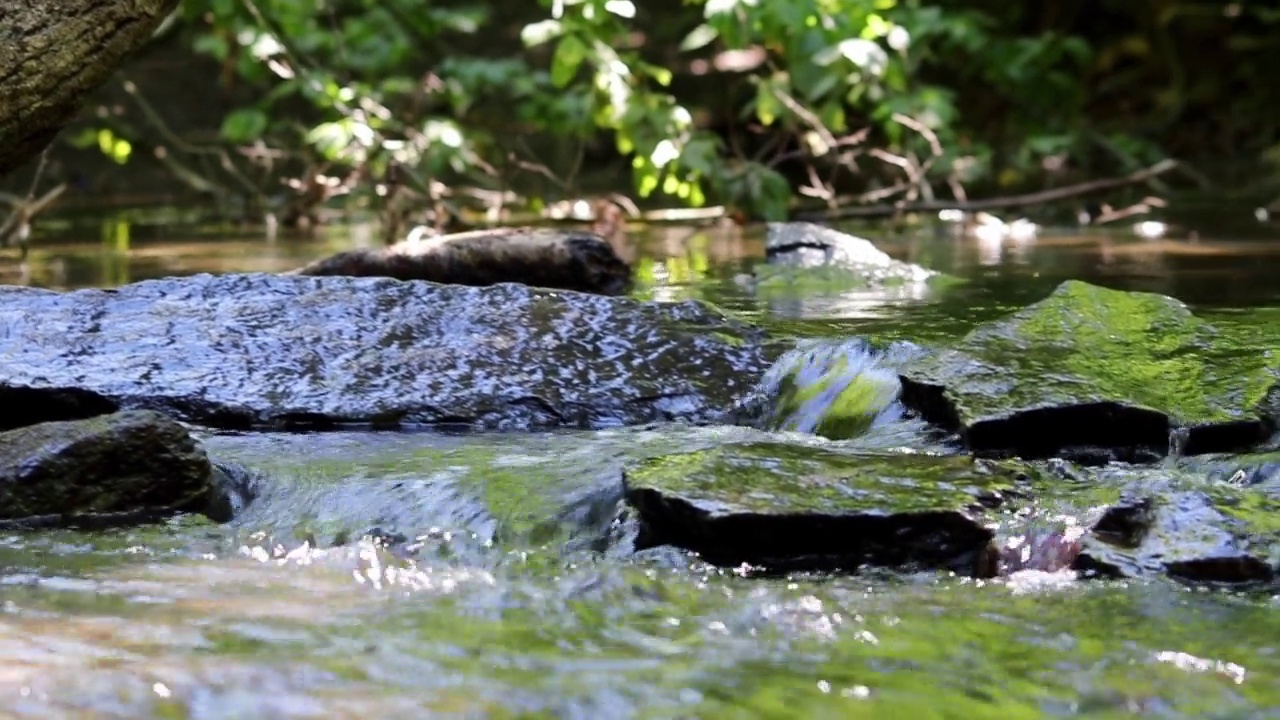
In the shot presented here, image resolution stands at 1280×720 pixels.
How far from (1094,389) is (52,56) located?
8.83 ft

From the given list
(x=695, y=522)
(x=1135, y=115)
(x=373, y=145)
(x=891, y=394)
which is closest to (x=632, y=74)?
(x=373, y=145)

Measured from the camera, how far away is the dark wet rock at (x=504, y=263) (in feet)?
18.0

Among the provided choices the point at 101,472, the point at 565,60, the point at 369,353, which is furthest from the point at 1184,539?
the point at 565,60

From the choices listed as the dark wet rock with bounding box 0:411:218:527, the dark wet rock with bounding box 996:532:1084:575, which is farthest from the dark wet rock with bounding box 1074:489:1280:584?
the dark wet rock with bounding box 0:411:218:527

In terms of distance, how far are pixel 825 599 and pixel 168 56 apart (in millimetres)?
11161

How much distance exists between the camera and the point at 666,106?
7.68m

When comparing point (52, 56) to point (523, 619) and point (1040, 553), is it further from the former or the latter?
point (1040, 553)

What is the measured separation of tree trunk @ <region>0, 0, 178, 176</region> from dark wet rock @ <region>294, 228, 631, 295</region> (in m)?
1.44

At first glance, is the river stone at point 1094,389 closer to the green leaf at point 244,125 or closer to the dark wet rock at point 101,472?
the dark wet rock at point 101,472

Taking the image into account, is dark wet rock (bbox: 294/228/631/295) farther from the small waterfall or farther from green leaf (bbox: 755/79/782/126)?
green leaf (bbox: 755/79/782/126)

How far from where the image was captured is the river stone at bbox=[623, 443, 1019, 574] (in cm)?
270

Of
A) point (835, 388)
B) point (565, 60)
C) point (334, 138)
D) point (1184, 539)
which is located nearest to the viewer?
point (1184, 539)

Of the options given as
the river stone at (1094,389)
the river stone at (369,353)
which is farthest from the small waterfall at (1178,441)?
the river stone at (369,353)

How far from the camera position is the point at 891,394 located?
3562mm
